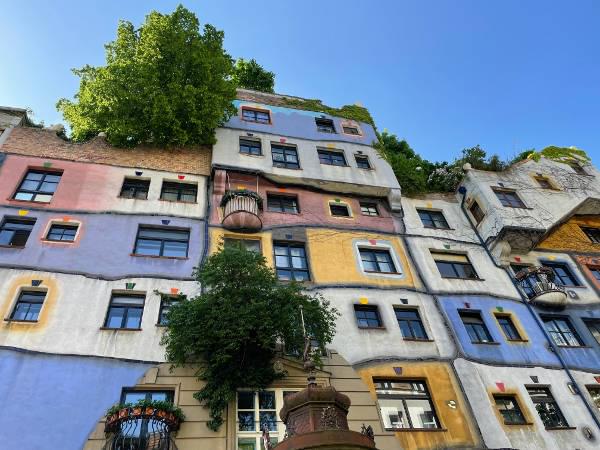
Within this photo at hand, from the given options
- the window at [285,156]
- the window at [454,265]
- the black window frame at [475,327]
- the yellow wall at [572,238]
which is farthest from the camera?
the yellow wall at [572,238]

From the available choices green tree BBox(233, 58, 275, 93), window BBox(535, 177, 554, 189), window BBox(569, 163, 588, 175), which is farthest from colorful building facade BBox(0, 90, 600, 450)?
green tree BBox(233, 58, 275, 93)

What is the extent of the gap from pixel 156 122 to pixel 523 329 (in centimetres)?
1431

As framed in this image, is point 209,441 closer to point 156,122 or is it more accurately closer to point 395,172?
point 156,122

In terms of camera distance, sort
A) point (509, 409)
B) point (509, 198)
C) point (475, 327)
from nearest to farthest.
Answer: point (509, 409)
point (475, 327)
point (509, 198)

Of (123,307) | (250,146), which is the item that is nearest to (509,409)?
(123,307)

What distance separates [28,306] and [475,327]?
12.7m

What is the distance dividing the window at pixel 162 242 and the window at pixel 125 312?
1.72 metres

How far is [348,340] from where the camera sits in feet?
43.6

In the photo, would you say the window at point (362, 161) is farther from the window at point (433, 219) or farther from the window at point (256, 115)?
the window at point (256, 115)

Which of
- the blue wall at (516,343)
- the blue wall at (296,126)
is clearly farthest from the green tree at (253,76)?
the blue wall at (516,343)

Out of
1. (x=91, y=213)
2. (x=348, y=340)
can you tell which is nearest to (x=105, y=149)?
(x=91, y=213)

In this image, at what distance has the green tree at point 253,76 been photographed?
89.2 ft

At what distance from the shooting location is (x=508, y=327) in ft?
51.3

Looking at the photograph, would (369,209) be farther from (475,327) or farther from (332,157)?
(475,327)
